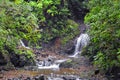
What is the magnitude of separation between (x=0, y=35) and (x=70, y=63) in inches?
306

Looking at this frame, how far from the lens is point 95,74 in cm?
1611

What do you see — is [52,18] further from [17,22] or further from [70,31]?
[17,22]

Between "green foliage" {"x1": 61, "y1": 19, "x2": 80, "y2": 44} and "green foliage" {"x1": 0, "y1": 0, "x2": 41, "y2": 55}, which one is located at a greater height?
"green foliage" {"x1": 0, "y1": 0, "x2": 41, "y2": 55}

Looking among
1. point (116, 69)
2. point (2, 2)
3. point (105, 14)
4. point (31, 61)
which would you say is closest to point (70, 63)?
point (31, 61)

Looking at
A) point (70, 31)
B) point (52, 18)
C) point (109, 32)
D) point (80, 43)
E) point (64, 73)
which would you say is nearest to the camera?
point (109, 32)

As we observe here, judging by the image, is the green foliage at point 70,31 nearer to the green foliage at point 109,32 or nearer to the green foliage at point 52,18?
the green foliage at point 52,18

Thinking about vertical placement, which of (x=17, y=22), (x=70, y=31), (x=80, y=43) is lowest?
(x=80, y=43)

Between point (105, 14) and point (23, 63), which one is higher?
point (105, 14)

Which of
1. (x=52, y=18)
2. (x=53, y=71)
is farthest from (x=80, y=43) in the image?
(x=53, y=71)

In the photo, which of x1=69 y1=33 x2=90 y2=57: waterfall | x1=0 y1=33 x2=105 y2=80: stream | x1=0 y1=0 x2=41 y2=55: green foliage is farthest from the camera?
x1=69 y1=33 x2=90 y2=57: waterfall

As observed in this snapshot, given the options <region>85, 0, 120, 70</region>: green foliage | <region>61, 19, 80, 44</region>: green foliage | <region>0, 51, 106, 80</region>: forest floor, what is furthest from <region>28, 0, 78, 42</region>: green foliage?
<region>85, 0, 120, 70</region>: green foliage

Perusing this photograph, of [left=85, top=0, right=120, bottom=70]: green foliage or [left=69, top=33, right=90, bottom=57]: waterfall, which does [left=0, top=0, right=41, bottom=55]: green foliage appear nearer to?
[left=85, top=0, right=120, bottom=70]: green foliage

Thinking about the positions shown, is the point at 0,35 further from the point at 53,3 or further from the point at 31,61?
the point at 53,3

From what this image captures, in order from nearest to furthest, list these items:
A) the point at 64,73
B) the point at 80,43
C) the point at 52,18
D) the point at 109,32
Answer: the point at 109,32 → the point at 64,73 → the point at 80,43 → the point at 52,18
